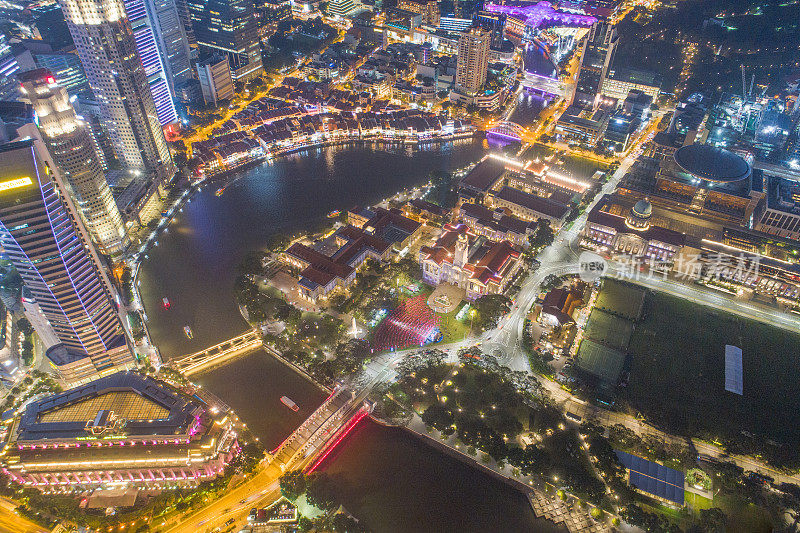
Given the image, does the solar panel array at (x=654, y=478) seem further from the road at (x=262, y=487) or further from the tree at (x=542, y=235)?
the tree at (x=542, y=235)

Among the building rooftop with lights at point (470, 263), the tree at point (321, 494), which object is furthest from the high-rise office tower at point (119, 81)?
the tree at point (321, 494)

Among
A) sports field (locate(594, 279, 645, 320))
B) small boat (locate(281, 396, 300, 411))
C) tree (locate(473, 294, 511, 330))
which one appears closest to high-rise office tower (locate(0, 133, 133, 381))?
small boat (locate(281, 396, 300, 411))

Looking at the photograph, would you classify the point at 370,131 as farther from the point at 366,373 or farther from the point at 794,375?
the point at 794,375

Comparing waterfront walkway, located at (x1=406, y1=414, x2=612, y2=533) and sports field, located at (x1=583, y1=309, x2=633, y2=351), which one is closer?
waterfront walkway, located at (x1=406, y1=414, x2=612, y2=533)

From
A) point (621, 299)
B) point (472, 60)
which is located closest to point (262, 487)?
point (621, 299)

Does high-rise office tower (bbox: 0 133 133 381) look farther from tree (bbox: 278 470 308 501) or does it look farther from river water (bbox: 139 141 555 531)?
tree (bbox: 278 470 308 501)
